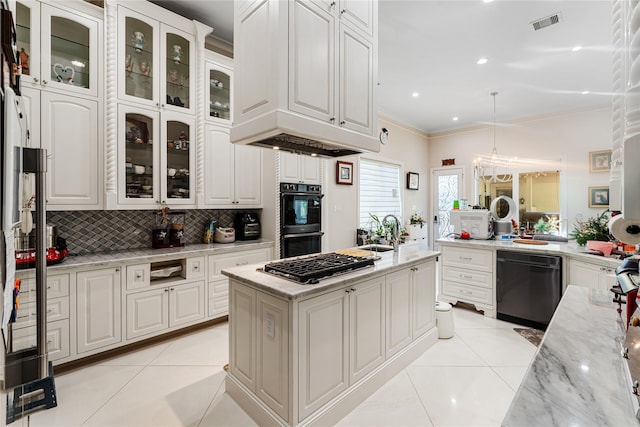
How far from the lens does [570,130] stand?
5.33 m

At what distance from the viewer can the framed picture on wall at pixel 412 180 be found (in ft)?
20.6

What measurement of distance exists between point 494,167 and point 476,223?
116 inches

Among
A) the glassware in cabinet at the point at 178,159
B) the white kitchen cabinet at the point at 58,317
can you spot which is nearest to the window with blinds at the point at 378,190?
the glassware in cabinet at the point at 178,159

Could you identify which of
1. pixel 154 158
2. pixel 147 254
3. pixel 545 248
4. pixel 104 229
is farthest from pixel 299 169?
pixel 545 248

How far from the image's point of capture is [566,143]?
212 inches

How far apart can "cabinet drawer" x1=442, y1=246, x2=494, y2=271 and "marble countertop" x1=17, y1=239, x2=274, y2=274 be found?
2.26m

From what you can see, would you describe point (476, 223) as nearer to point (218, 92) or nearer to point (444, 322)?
point (444, 322)

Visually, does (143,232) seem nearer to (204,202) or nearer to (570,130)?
(204,202)

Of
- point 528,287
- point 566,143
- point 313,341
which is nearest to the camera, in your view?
point 313,341

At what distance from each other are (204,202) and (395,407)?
260 centimetres

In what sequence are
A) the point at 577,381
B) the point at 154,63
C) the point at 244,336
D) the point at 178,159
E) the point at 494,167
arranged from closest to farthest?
1. the point at 577,381
2. the point at 244,336
3. the point at 154,63
4. the point at 178,159
5. the point at 494,167

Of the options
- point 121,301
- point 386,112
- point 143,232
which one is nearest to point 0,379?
point 121,301

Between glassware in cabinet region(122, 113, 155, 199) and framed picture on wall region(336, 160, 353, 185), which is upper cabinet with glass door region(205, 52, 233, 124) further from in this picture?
framed picture on wall region(336, 160, 353, 185)

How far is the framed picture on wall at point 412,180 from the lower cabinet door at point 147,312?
4.98 metres
